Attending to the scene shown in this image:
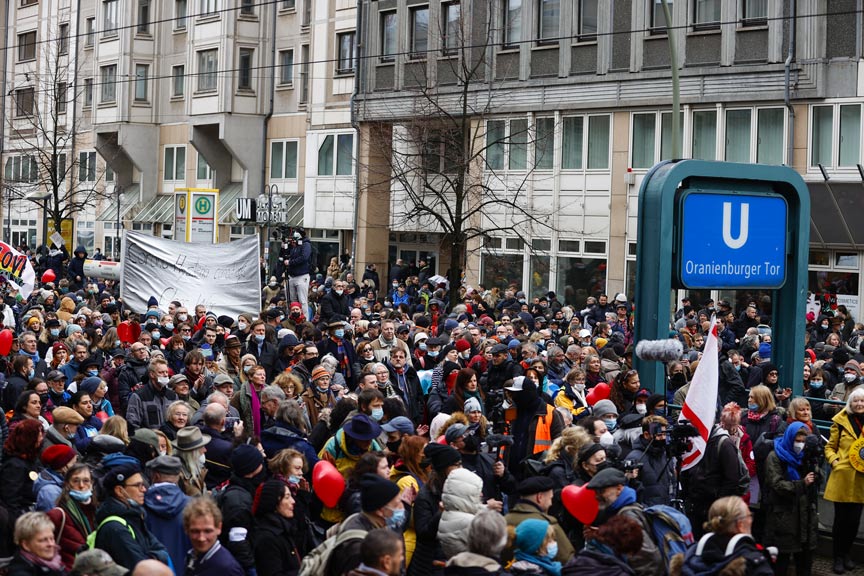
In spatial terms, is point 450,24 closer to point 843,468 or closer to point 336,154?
point 336,154

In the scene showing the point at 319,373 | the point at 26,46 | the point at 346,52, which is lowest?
the point at 319,373

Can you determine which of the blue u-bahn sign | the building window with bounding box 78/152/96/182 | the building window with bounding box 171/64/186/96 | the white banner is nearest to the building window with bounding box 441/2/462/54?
the white banner

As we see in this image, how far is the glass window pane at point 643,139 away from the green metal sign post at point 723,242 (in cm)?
1807

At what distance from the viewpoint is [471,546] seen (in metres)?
7.09

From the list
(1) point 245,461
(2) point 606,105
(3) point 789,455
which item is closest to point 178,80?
(2) point 606,105

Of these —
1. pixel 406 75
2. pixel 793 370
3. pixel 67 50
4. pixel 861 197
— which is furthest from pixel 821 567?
pixel 67 50

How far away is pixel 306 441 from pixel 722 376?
661 cm

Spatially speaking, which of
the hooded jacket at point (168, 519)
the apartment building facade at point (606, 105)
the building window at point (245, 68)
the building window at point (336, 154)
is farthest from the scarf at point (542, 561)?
the building window at point (245, 68)

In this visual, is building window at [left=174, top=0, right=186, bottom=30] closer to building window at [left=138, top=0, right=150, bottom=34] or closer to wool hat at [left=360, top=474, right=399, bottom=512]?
building window at [left=138, top=0, right=150, bottom=34]

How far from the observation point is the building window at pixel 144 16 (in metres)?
51.8

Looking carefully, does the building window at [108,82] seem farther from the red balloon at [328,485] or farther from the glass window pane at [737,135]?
the red balloon at [328,485]

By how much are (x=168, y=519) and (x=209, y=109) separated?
40160mm

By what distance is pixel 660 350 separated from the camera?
1202 cm

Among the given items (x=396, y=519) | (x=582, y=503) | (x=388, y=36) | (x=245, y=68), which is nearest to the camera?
(x=396, y=519)
